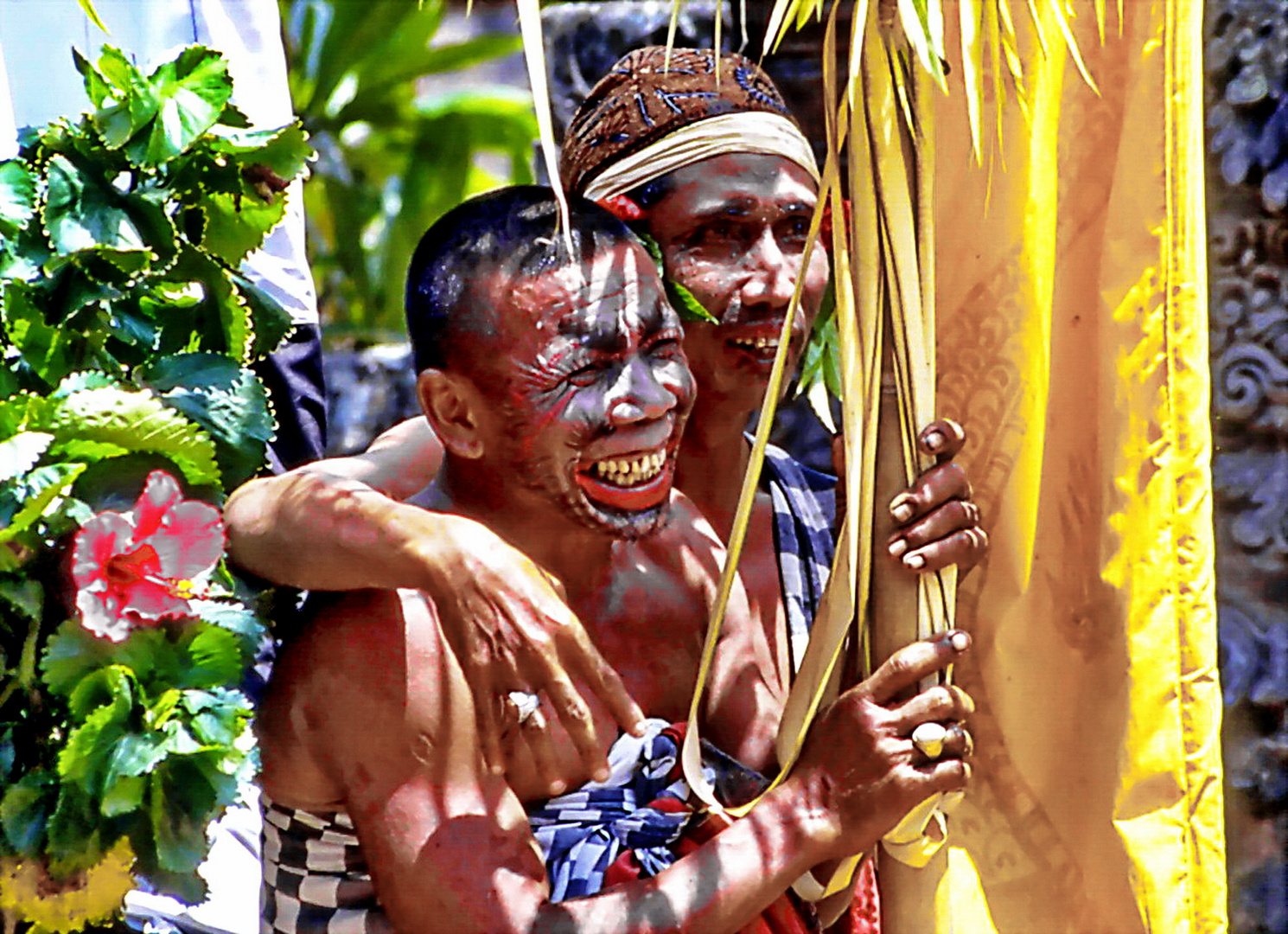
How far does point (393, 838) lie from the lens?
6.33 feet

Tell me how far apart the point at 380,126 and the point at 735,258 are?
5238 millimetres

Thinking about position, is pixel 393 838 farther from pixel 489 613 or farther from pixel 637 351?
pixel 637 351

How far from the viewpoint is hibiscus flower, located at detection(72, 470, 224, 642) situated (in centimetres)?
165

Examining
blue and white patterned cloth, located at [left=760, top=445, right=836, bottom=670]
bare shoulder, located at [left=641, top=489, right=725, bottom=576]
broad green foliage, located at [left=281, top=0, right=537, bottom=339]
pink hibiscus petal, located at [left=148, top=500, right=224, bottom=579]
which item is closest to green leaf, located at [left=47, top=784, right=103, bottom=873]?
pink hibiscus petal, located at [left=148, top=500, right=224, bottom=579]

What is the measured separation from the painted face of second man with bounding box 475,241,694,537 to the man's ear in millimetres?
25

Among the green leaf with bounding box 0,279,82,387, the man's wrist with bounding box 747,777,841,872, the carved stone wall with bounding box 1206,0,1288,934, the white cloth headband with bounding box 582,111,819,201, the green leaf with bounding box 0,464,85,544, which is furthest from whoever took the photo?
the carved stone wall with bounding box 1206,0,1288,934

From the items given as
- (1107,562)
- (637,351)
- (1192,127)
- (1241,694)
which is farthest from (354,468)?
(1241,694)

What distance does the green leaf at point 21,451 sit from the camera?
164cm

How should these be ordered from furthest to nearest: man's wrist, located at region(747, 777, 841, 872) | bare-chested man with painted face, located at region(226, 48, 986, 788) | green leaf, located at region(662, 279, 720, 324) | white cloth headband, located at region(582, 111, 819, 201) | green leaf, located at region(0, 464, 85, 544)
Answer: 1. white cloth headband, located at region(582, 111, 819, 201)
2. green leaf, located at region(662, 279, 720, 324)
3. man's wrist, located at region(747, 777, 841, 872)
4. bare-chested man with painted face, located at region(226, 48, 986, 788)
5. green leaf, located at region(0, 464, 85, 544)

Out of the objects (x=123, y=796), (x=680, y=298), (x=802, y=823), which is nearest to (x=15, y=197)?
(x=123, y=796)

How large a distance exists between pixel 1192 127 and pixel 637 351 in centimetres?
69

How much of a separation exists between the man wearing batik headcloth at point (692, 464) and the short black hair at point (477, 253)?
0.67ft

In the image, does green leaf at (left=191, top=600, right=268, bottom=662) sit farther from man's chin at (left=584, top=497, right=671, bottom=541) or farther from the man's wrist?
the man's wrist

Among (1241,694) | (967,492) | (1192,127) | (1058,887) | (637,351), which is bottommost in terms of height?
(1058,887)
